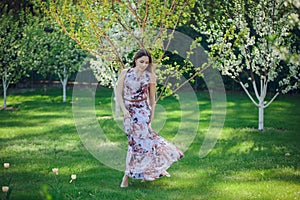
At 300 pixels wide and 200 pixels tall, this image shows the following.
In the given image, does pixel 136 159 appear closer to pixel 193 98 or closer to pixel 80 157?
pixel 80 157

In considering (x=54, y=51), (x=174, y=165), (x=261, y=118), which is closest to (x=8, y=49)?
(x=54, y=51)

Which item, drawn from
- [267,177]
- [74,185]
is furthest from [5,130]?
[267,177]

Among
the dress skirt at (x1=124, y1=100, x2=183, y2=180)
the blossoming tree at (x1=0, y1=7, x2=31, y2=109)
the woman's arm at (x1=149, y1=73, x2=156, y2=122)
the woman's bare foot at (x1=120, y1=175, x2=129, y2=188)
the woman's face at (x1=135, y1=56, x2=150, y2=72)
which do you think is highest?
the blossoming tree at (x1=0, y1=7, x2=31, y2=109)

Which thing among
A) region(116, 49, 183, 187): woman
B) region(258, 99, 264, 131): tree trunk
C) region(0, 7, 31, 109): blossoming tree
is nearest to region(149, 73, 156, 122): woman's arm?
region(116, 49, 183, 187): woman

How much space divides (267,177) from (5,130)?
6470mm

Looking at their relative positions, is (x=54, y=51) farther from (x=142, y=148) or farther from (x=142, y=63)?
(x=142, y=148)

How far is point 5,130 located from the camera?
35.4 ft

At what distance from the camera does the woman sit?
6.13 m

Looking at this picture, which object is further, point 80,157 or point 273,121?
point 273,121

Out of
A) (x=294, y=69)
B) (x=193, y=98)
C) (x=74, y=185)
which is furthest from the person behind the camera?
(x=193, y=98)

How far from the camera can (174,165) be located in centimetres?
759

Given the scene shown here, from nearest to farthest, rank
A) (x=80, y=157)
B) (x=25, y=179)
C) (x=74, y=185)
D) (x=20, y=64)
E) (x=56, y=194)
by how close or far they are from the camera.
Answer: (x=56, y=194) < (x=74, y=185) < (x=25, y=179) < (x=80, y=157) < (x=20, y=64)

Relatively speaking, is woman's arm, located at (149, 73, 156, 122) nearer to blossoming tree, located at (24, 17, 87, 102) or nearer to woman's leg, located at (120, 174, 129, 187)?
woman's leg, located at (120, 174, 129, 187)

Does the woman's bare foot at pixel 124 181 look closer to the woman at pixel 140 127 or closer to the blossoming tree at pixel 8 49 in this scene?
the woman at pixel 140 127
